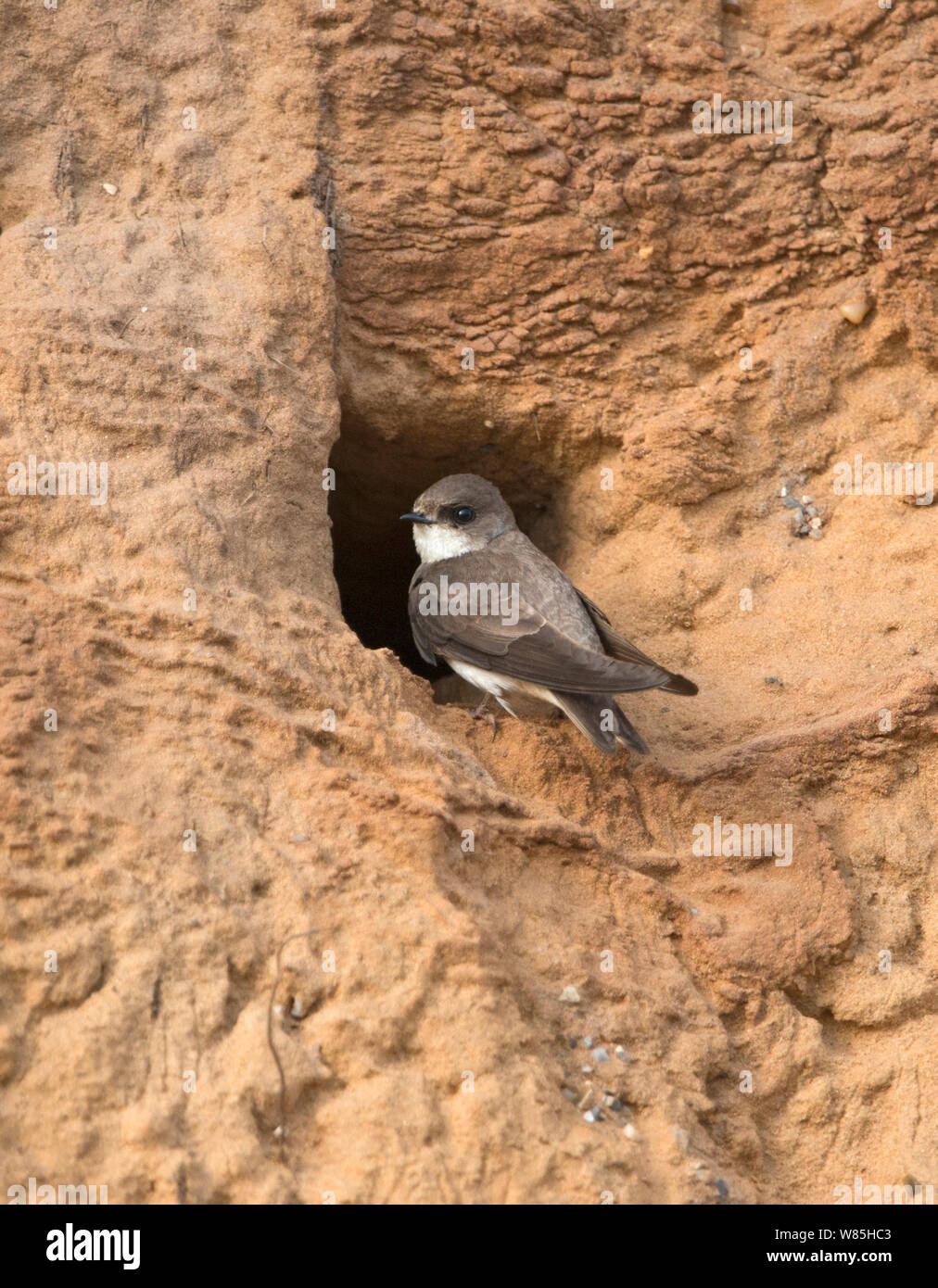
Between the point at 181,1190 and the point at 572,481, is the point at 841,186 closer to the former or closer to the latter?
the point at 572,481

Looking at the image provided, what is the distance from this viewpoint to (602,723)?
430cm

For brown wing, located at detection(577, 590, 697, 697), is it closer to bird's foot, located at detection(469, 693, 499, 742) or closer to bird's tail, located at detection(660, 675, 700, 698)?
bird's tail, located at detection(660, 675, 700, 698)

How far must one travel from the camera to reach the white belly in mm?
4664

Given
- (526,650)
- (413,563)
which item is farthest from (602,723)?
(413,563)

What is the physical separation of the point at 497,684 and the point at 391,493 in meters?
1.54

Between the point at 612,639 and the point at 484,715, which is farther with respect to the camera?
the point at 612,639

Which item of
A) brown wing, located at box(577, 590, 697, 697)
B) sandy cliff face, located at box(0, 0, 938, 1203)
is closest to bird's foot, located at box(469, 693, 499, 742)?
sandy cliff face, located at box(0, 0, 938, 1203)

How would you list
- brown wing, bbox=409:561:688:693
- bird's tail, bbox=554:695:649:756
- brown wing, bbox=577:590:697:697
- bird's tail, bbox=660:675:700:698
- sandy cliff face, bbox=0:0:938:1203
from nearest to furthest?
1. sandy cliff face, bbox=0:0:938:1203
2. bird's tail, bbox=660:675:700:698
3. brown wing, bbox=409:561:688:693
4. bird's tail, bbox=554:695:649:756
5. brown wing, bbox=577:590:697:697

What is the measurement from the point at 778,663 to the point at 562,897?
1.43 m

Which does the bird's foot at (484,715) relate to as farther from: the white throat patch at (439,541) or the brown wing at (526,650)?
the white throat patch at (439,541)

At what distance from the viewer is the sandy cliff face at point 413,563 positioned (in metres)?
3.27

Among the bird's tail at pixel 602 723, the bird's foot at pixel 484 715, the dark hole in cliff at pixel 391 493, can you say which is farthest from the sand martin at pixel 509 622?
the dark hole in cliff at pixel 391 493

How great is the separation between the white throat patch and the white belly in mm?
589

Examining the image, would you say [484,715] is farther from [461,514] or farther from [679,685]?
[461,514]
